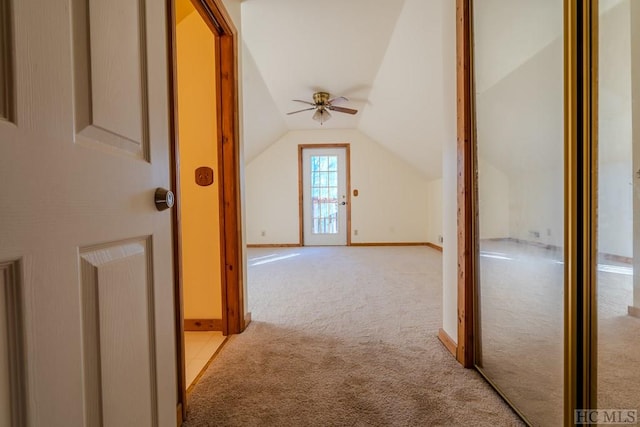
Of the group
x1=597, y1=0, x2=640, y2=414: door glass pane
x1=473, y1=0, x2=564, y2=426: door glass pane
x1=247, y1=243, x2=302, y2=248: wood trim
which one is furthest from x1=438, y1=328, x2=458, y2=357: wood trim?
x1=247, y1=243, x2=302, y2=248: wood trim

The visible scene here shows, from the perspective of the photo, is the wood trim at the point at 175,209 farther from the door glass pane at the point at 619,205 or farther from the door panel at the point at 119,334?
the door glass pane at the point at 619,205

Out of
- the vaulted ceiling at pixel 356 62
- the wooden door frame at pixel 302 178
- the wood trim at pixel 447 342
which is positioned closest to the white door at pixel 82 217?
the wood trim at pixel 447 342

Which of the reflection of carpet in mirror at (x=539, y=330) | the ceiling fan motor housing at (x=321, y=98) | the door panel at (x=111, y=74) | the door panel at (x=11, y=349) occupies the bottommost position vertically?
the reflection of carpet in mirror at (x=539, y=330)

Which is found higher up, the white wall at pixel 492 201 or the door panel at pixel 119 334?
the white wall at pixel 492 201

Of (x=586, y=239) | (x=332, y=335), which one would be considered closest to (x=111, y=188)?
(x=586, y=239)

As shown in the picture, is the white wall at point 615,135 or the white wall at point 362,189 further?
the white wall at point 362,189

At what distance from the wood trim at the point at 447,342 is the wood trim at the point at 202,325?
1.36m

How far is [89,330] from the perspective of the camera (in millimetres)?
553

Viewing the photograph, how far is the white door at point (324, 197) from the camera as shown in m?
5.91

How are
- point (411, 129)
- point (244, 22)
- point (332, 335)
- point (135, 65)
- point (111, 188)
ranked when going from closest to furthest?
point (111, 188)
point (135, 65)
point (332, 335)
point (244, 22)
point (411, 129)

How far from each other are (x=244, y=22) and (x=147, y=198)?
7.77 ft

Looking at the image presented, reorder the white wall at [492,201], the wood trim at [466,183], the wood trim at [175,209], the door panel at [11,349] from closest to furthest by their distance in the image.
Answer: the door panel at [11,349] < the wood trim at [175,209] < the white wall at [492,201] < the wood trim at [466,183]

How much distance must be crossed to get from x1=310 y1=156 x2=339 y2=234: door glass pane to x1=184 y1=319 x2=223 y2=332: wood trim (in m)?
4.04

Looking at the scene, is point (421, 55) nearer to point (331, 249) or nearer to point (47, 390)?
point (47, 390)
